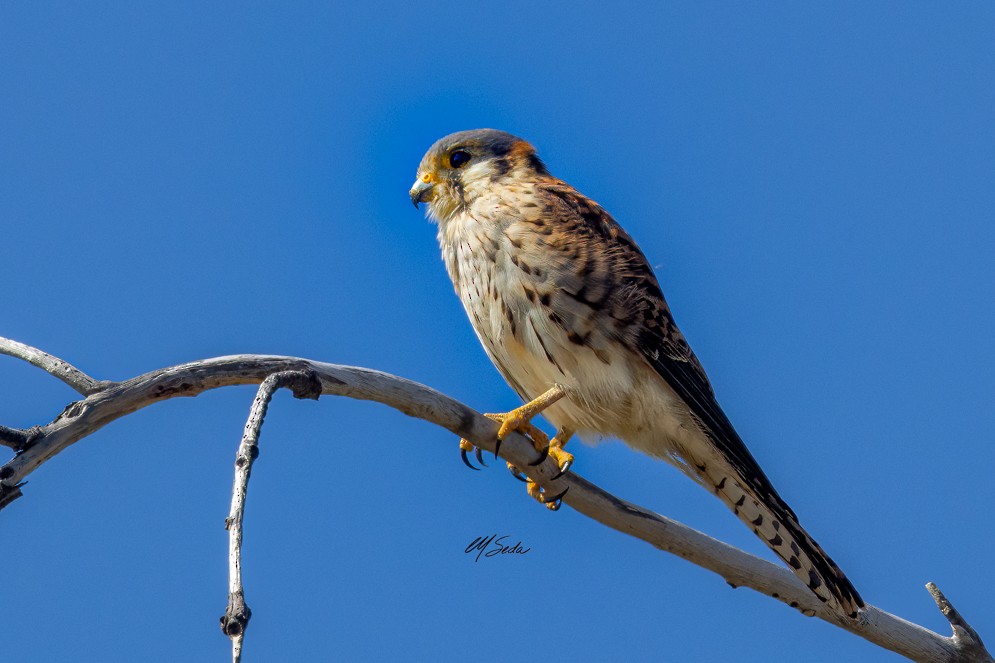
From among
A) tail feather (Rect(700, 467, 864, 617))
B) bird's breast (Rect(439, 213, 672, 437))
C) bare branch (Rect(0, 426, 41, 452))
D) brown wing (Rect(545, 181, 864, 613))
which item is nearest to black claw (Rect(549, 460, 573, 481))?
bird's breast (Rect(439, 213, 672, 437))

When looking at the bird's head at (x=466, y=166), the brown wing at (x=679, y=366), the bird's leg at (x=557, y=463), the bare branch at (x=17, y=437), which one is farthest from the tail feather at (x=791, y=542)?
the bare branch at (x=17, y=437)

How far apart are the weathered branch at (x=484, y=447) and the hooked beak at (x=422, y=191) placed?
1492 millimetres

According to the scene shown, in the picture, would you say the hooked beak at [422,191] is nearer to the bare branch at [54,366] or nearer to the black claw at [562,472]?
the black claw at [562,472]

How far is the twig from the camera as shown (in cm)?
169

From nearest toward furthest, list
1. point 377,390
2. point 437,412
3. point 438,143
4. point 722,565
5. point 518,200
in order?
1. point 377,390
2. point 437,412
3. point 722,565
4. point 518,200
5. point 438,143

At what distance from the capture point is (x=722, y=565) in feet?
11.4

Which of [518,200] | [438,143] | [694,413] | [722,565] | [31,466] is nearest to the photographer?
[31,466]

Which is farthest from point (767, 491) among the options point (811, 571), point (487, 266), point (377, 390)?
point (377, 390)

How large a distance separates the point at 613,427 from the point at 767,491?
0.65 meters

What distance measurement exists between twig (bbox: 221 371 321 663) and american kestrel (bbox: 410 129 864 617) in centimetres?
118

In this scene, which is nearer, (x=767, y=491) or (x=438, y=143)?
(x=767, y=491)

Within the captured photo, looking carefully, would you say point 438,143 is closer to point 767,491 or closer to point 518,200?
point 518,200

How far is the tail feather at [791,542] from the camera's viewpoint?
139 inches

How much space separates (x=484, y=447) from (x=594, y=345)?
79cm
